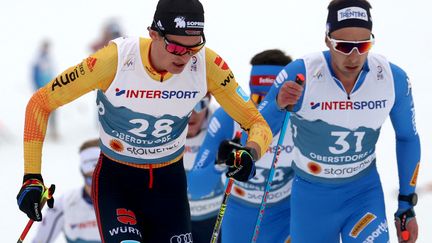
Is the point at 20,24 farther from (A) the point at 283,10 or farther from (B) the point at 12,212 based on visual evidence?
(B) the point at 12,212

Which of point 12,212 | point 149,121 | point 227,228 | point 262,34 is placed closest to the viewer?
point 149,121

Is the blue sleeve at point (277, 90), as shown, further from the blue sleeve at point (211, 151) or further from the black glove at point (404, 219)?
the black glove at point (404, 219)

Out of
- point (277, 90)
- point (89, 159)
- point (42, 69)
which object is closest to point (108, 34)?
point (42, 69)

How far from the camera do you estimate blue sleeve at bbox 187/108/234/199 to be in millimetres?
6070

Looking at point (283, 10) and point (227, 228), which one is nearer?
point (227, 228)

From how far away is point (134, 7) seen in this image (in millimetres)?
24156

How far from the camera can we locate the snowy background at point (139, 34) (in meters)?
11.9

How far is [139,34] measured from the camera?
71.5ft

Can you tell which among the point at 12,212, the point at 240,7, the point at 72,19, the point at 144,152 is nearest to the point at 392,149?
the point at 12,212

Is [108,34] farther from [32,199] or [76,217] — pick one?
[32,199]

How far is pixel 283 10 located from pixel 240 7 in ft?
4.83

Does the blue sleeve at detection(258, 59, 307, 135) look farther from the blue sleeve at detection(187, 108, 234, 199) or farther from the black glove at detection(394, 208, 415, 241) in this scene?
the black glove at detection(394, 208, 415, 241)

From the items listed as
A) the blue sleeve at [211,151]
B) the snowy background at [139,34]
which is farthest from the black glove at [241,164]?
the snowy background at [139,34]

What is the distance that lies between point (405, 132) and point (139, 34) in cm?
1704
